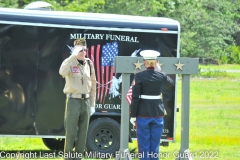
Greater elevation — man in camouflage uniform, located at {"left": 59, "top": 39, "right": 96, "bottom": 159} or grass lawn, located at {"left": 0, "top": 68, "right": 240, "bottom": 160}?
man in camouflage uniform, located at {"left": 59, "top": 39, "right": 96, "bottom": 159}

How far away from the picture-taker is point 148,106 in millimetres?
9742

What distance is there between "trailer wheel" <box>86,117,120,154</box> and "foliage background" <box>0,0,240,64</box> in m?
23.5

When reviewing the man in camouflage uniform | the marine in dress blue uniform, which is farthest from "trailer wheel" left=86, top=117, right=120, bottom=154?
the marine in dress blue uniform

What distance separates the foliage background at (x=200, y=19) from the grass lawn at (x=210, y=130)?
35.2ft

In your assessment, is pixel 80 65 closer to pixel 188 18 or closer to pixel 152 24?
pixel 152 24

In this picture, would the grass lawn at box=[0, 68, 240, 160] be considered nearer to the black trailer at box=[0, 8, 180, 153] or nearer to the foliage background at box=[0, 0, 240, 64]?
the black trailer at box=[0, 8, 180, 153]

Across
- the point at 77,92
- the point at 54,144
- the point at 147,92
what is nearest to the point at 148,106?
the point at 147,92

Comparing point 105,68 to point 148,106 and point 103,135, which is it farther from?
point 148,106

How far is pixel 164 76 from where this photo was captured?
32.4 feet

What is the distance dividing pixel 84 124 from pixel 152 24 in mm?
2639

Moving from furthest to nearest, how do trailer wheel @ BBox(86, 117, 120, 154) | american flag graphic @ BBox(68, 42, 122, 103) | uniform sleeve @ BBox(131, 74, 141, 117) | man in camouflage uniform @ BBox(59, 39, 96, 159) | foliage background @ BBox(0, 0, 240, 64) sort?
foliage background @ BBox(0, 0, 240, 64)
trailer wheel @ BBox(86, 117, 120, 154)
american flag graphic @ BBox(68, 42, 122, 103)
man in camouflage uniform @ BBox(59, 39, 96, 159)
uniform sleeve @ BBox(131, 74, 141, 117)

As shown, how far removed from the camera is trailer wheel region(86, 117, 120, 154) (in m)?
12.4

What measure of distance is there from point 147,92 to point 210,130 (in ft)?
27.1

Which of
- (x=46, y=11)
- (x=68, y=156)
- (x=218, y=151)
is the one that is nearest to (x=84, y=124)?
(x=68, y=156)
